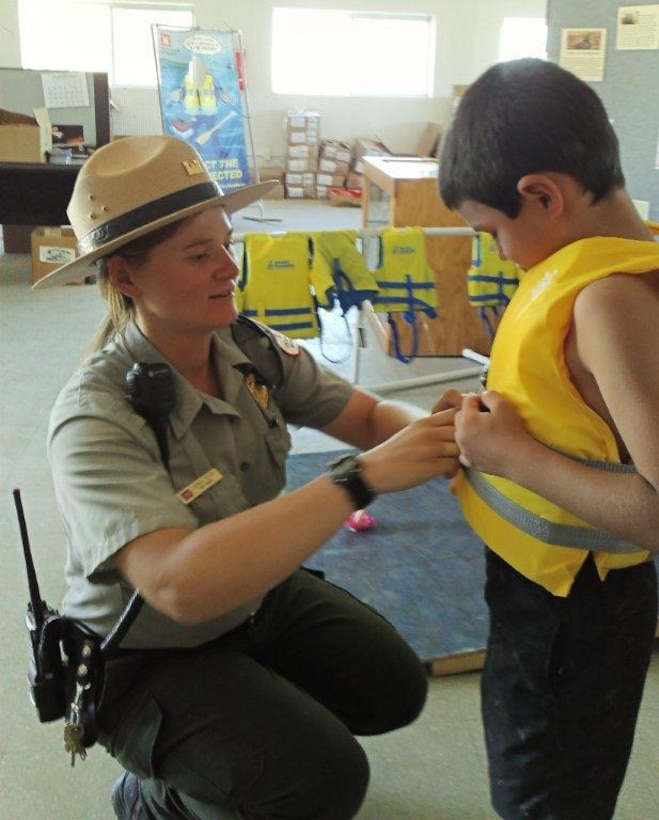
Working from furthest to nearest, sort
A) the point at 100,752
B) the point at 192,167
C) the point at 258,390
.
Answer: the point at 100,752 → the point at 258,390 → the point at 192,167

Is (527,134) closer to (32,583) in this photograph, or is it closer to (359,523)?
(32,583)

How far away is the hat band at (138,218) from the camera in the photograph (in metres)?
1.33

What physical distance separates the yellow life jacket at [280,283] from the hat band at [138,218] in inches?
56.2

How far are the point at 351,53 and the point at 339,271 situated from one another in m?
8.13

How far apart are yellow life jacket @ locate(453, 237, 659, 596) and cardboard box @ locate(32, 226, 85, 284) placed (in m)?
4.95

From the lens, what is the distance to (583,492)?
977 mm

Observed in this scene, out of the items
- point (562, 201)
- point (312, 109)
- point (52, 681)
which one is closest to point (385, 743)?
point (52, 681)

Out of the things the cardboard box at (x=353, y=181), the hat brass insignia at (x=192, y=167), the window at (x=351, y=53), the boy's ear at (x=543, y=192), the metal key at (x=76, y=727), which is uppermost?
the window at (x=351, y=53)

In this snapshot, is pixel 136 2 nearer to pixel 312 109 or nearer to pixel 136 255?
pixel 312 109

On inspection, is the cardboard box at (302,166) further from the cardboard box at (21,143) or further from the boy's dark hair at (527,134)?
the boy's dark hair at (527,134)

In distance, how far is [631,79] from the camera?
3.15 metres

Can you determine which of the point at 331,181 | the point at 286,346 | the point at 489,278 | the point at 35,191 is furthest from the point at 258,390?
the point at 331,181

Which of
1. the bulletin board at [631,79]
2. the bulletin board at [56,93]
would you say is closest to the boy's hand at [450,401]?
the bulletin board at [631,79]

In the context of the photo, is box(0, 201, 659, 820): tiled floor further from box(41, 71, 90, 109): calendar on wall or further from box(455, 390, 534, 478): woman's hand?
box(41, 71, 90, 109): calendar on wall
